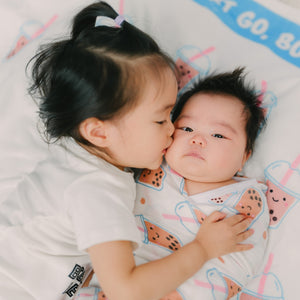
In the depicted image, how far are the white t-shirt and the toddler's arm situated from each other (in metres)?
0.12

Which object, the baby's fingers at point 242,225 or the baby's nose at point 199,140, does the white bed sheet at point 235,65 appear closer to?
the baby's fingers at point 242,225

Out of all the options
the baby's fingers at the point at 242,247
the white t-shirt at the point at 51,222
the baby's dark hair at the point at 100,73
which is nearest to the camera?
the baby's dark hair at the point at 100,73

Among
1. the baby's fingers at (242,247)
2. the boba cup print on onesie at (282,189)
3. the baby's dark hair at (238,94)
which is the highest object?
the baby's dark hair at (238,94)

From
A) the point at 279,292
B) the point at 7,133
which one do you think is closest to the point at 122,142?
the point at 7,133

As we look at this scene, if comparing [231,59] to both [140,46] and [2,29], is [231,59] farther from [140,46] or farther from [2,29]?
[2,29]

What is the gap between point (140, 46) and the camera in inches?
42.4

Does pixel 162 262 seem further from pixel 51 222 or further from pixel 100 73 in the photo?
pixel 100 73

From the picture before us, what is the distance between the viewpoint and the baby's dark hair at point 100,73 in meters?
1.02

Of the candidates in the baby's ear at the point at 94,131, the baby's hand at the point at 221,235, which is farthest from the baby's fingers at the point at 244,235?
the baby's ear at the point at 94,131

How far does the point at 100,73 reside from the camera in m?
1.01

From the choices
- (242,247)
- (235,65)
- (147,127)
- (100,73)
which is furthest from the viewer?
(235,65)

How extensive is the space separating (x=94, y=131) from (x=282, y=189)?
0.70 meters

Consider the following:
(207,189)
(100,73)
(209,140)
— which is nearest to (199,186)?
(207,189)

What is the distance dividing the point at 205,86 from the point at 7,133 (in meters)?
0.77
